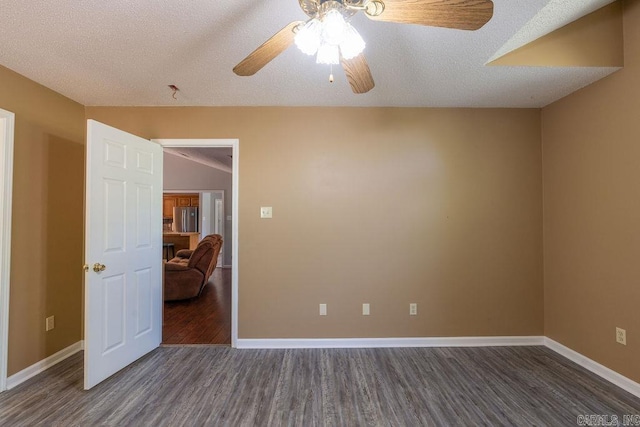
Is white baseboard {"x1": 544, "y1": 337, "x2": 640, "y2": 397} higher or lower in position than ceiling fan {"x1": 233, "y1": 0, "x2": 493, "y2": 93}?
lower

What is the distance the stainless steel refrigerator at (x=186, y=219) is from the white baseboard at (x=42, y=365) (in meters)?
5.14

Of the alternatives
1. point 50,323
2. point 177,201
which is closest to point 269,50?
point 50,323

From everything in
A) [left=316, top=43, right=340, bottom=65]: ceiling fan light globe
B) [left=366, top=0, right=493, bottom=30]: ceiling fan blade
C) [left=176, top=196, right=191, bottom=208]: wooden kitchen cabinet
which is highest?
[left=366, top=0, right=493, bottom=30]: ceiling fan blade

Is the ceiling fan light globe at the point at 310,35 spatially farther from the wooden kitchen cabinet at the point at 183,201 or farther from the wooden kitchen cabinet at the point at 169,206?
the wooden kitchen cabinet at the point at 169,206

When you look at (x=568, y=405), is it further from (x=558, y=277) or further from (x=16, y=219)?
(x=16, y=219)

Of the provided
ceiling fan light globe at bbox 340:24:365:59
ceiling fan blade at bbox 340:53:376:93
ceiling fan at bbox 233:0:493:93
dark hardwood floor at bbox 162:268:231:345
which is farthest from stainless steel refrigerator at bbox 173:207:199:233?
ceiling fan light globe at bbox 340:24:365:59

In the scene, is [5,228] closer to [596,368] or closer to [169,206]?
[596,368]

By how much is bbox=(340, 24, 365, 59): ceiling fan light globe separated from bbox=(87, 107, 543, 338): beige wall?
1673 mm

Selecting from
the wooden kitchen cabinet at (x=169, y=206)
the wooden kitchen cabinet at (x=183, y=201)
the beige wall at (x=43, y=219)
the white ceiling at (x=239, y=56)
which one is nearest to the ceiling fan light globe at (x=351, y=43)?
the white ceiling at (x=239, y=56)

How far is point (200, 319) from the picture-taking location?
11.9 feet

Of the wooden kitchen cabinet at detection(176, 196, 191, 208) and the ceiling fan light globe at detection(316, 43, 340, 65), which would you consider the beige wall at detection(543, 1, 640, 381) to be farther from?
the wooden kitchen cabinet at detection(176, 196, 191, 208)

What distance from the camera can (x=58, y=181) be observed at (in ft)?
8.30

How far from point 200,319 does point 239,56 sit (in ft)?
10.4

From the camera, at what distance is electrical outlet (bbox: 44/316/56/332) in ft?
7.95
